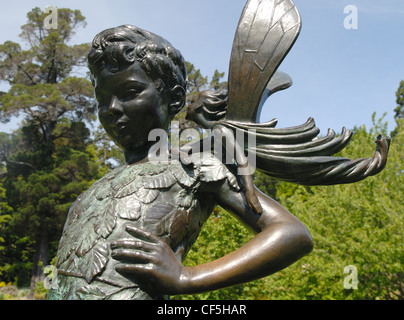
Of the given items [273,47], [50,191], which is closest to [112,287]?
[273,47]

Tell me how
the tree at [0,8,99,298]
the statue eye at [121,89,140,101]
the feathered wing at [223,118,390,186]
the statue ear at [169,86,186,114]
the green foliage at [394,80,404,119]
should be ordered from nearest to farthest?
1. the feathered wing at [223,118,390,186]
2. the statue eye at [121,89,140,101]
3. the statue ear at [169,86,186,114]
4. the tree at [0,8,99,298]
5. the green foliage at [394,80,404,119]

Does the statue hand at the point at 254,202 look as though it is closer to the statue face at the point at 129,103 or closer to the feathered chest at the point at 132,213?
the feathered chest at the point at 132,213

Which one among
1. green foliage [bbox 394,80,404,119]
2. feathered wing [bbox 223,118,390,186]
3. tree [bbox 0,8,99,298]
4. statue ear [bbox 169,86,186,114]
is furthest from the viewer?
green foliage [bbox 394,80,404,119]

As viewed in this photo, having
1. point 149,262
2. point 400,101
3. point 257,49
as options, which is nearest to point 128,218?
point 149,262

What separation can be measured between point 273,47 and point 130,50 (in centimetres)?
81

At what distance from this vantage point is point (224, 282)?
1.86m

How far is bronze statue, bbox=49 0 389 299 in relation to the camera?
73.7 inches

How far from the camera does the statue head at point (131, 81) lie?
2.21m

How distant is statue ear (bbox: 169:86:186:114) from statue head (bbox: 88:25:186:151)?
0.01m

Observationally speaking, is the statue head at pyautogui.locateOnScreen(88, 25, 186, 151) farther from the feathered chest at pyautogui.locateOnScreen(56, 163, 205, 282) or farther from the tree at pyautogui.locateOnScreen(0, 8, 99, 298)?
the tree at pyautogui.locateOnScreen(0, 8, 99, 298)

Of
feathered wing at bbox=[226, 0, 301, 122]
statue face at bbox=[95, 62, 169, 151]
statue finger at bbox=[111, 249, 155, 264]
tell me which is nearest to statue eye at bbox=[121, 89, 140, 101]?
statue face at bbox=[95, 62, 169, 151]

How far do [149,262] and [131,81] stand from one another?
101cm

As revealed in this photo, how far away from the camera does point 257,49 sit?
84.5 inches

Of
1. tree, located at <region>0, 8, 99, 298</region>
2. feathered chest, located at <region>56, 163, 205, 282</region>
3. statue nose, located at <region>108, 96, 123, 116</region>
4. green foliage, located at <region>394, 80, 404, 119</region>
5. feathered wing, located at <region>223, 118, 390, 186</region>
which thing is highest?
green foliage, located at <region>394, 80, 404, 119</region>
